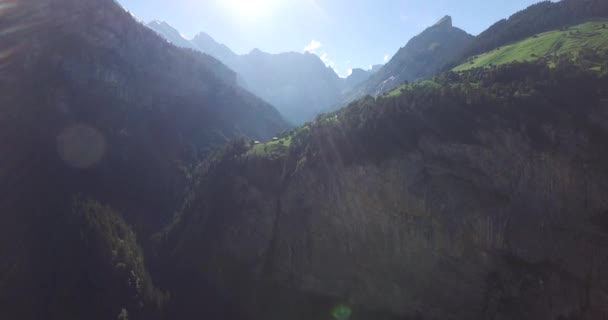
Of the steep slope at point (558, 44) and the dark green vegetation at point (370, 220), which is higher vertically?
the steep slope at point (558, 44)

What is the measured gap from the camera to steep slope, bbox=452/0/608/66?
10631cm

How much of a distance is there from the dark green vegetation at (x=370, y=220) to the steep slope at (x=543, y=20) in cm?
3582

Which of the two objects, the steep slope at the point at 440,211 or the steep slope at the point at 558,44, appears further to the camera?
the steep slope at the point at 558,44

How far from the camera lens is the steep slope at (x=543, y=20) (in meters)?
106

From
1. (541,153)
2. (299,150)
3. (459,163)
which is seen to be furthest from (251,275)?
(541,153)

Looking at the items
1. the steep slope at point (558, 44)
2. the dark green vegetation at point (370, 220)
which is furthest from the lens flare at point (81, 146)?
the steep slope at point (558, 44)

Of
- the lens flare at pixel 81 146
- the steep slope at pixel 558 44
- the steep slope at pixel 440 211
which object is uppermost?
the lens flare at pixel 81 146

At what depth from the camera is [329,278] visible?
2073 inches

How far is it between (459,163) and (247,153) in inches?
1576

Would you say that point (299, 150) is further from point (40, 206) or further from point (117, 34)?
point (117, 34)

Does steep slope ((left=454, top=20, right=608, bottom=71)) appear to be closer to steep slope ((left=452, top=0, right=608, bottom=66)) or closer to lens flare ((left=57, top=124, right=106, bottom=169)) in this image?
steep slope ((left=452, top=0, right=608, bottom=66))

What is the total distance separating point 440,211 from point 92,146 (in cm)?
10142

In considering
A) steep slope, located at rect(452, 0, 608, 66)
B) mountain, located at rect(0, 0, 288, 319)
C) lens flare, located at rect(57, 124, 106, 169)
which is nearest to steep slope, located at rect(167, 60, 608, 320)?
mountain, located at rect(0, 0, 288, 319)

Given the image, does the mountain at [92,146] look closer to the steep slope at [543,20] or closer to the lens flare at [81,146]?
the lens flare at [81,146]
